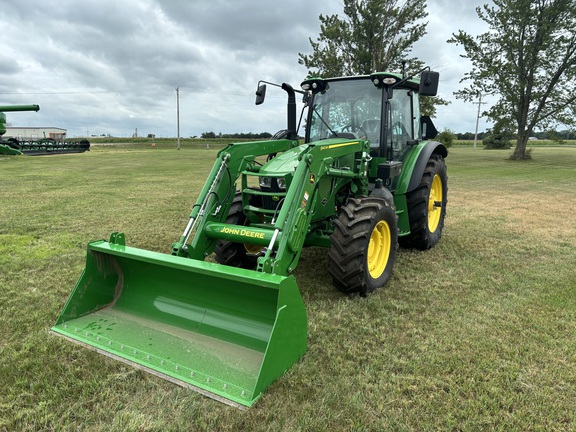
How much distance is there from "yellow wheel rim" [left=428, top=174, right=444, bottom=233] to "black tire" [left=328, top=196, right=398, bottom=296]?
228 cm

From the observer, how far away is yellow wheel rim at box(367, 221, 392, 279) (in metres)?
4.41

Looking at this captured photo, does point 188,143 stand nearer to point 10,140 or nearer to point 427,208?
point 10,140

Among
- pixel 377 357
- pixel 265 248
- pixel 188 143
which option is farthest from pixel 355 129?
pixel 188 143

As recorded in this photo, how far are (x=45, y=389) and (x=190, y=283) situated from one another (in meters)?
1.25

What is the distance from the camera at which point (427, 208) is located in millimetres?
5641

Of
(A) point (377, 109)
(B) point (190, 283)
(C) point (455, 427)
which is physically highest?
(A) point (377, 109)

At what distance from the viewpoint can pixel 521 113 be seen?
25031 mm

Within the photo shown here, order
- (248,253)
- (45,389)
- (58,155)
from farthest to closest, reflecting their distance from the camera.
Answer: (58,155)
(248,253)
(45,389)

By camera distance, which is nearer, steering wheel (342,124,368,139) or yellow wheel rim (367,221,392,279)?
yellow wheel rim (367,221,392,279)

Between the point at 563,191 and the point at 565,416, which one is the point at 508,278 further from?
the point at 563,191

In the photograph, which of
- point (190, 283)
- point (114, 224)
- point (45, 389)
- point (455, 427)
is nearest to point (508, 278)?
point (455, 427)

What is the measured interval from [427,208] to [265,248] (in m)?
2.87

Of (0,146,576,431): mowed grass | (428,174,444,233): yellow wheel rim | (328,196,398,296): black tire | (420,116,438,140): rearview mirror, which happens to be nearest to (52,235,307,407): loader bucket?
(0,146,576,431): mowed grass

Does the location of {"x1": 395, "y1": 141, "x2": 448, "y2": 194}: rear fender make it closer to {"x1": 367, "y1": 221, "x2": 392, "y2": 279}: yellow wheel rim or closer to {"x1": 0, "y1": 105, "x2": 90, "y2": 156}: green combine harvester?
{"x1": 367, "y1": 221, "x2": 392, "y2": 279}: yellow wheel rim
